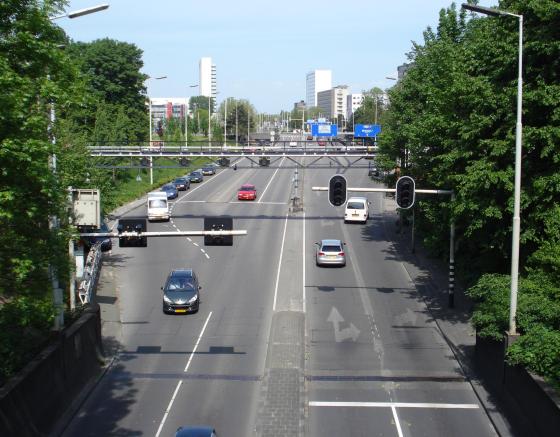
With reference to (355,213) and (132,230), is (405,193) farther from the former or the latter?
(355,213)

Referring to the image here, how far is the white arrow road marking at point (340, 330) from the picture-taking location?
89.8 feet

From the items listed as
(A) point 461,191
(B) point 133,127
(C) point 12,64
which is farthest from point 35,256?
(B) point 133,127

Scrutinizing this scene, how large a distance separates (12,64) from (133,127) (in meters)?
64.0

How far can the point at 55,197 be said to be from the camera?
1502 centimetres

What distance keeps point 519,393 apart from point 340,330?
10640mm

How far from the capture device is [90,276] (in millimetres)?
32625

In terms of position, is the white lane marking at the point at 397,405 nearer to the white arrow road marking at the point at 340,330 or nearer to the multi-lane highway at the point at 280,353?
the multi-lane highway at the point at 280,353

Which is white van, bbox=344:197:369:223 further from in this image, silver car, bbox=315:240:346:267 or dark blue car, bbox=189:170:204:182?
dark blue car, bbox=189:170:204:182

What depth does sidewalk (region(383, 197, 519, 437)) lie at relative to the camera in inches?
813

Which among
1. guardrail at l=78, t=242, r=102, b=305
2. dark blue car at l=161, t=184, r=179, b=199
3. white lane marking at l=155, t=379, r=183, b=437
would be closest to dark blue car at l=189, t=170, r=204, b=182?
dark blue car at l=161, t=184, r=179, b=199

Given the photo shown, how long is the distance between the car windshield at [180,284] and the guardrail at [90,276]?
3.59 metres

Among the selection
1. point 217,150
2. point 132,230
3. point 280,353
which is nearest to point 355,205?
point 217,150

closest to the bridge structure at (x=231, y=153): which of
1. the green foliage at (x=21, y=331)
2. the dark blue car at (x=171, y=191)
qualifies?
the dark blue car at (x=171, y=191)

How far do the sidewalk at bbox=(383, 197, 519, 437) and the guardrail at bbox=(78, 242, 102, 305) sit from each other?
14725 millimetres
